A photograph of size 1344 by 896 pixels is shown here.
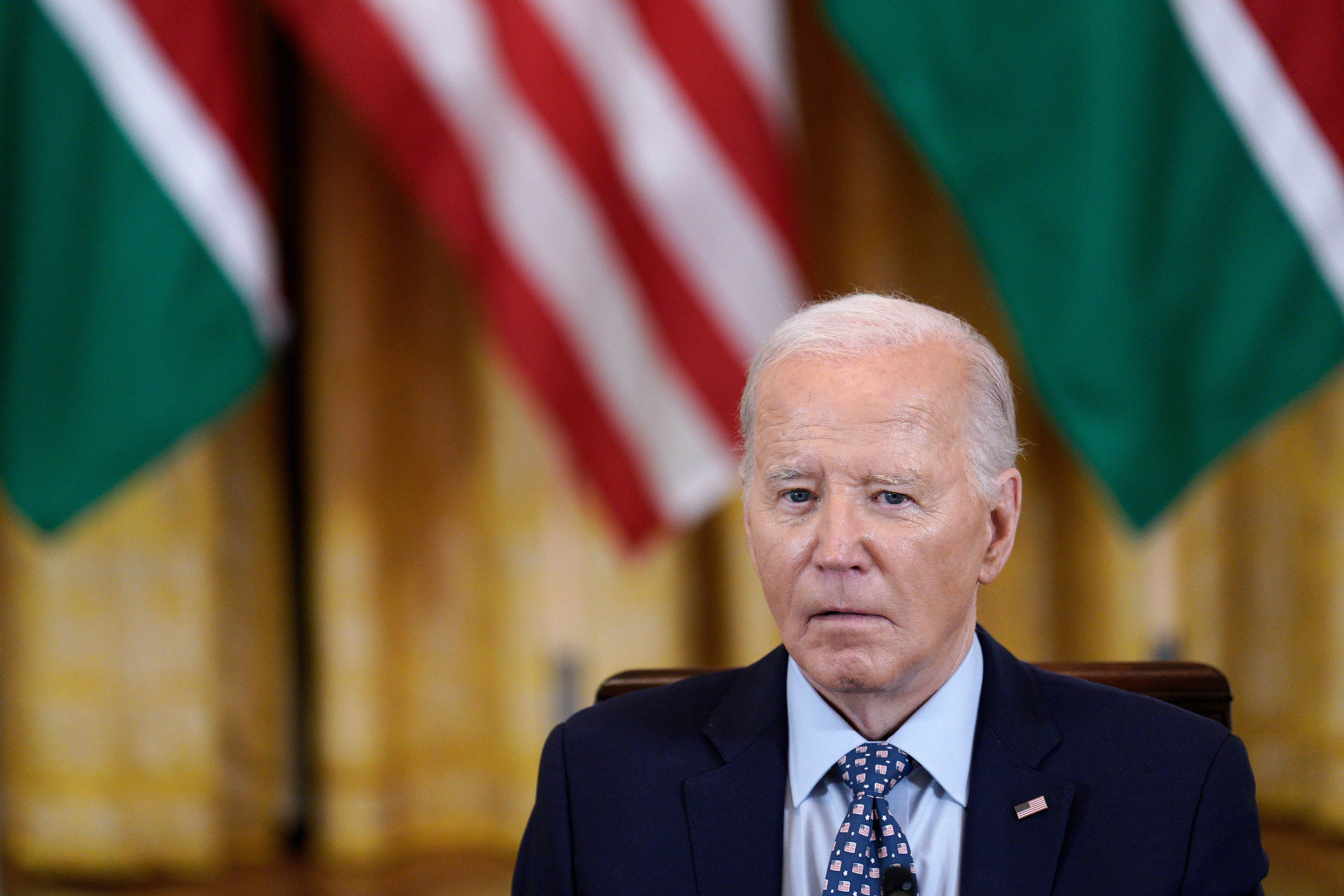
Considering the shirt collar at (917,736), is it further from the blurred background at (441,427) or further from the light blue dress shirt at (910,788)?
the blurred background at (441,427)

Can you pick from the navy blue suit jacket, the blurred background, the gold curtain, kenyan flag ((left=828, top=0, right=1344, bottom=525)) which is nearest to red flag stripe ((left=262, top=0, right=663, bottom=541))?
the blurred background

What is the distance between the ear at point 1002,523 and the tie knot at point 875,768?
0.74 ft

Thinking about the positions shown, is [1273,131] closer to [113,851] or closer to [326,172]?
[326,172]

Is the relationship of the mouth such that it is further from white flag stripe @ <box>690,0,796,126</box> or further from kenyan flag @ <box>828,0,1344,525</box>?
Answer: white flag stripe @ <box>690,0,796,126</box>

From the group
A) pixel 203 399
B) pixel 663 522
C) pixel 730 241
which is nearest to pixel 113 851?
pixel 203 399

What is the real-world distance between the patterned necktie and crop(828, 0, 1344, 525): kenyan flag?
144cm

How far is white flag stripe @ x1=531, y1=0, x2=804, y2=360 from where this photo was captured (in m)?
2.68

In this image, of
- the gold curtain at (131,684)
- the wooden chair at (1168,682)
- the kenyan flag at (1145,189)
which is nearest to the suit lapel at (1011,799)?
the wooden chair at (1168,682)

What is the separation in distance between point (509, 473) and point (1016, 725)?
6.83 feet

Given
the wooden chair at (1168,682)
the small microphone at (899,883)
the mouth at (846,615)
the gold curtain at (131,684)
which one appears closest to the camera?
the small microphone at (899,883)

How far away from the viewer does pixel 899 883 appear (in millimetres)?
1199

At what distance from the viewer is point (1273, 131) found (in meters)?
2.53

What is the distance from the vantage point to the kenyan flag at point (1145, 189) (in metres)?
2.52

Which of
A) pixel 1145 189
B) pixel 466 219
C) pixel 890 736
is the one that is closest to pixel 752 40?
pixel 466 219
